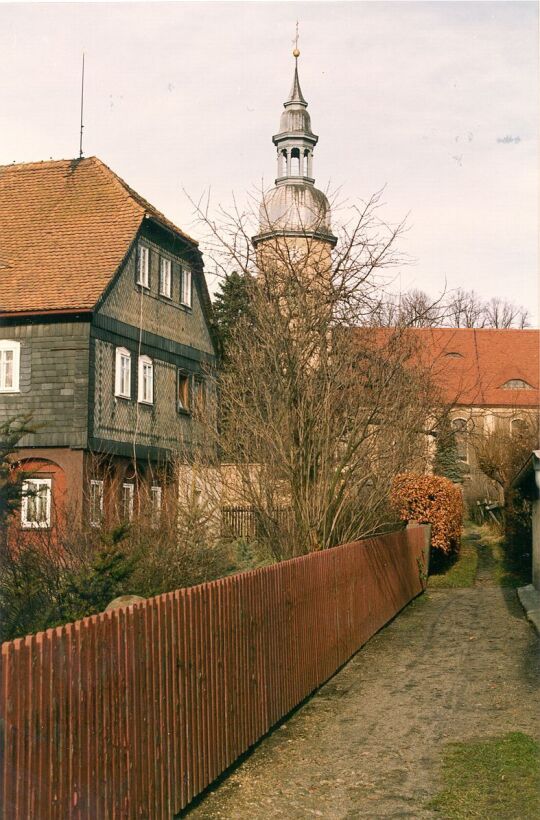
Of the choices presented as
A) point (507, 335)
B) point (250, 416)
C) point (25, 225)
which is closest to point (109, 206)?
point (25, 225)

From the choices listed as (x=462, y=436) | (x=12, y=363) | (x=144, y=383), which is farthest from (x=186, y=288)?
(x=462, y=436)

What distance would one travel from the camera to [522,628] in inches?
650

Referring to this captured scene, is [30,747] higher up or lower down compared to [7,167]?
lower down

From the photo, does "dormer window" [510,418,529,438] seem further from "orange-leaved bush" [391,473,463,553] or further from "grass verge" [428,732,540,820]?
"grass verge" [428,732,540,820]

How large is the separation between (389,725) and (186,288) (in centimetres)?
2159

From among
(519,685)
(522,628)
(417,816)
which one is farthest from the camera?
(522,628)

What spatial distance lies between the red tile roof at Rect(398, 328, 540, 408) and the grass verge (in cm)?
4443

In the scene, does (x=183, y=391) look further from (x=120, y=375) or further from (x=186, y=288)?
(x=120, y=375)

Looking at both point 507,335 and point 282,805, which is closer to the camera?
point 282,805

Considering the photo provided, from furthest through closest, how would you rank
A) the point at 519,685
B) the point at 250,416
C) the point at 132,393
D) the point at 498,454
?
the point at 498,454, the point at 132,393, the point at 250,416, the point at 519,685

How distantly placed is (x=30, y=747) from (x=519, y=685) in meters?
8.04

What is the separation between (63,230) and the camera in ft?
86.9

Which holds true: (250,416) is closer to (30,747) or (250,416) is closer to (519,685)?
(519,685)

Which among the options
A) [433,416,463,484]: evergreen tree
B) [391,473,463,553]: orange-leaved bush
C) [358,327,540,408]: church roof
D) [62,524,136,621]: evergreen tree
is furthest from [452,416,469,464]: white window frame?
[62,524,136,621]: evergreen tree
